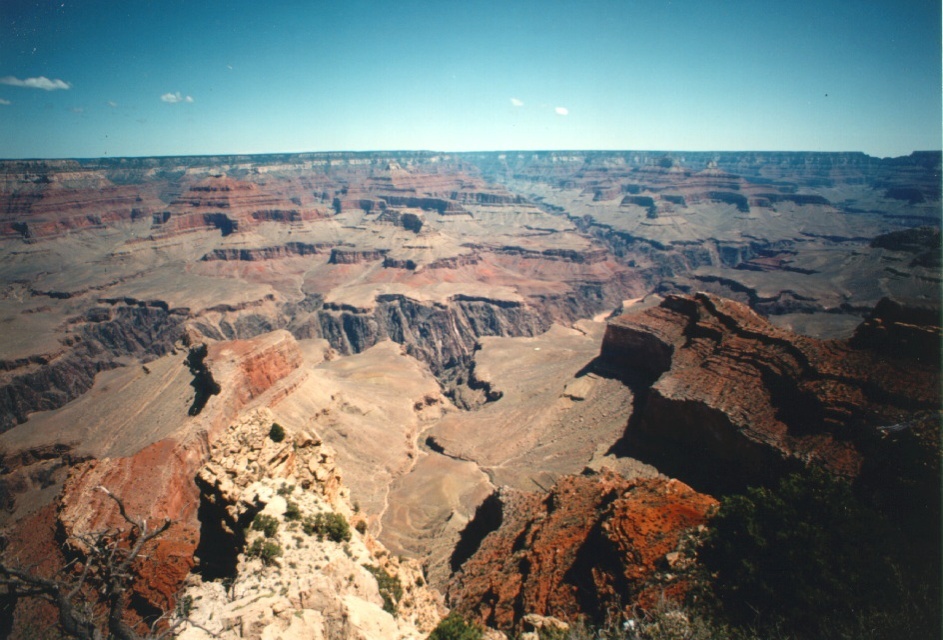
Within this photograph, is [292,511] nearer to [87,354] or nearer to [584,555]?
[584,555]

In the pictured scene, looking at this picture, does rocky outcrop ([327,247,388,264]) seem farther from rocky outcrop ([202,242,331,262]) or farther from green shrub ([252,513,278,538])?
green shrub ([252,513,278,538])

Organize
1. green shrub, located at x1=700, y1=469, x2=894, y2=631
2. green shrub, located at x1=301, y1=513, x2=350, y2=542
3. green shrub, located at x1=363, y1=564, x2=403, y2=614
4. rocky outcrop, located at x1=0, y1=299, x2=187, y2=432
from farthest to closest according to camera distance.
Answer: rocky outcrop, located at x1=0, y1=299, x2=187, y2=432, green shrub, located at x1=301, y1=513, x2=350, y2=542, green shrub, located at x1=363, y1=564, x2=403, y2=614, green shrub, located at x1=700, y1=469, x2=894, y2=631

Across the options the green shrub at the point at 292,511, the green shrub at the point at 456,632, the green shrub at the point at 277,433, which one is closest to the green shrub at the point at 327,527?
the green shrub at the point at 292,511

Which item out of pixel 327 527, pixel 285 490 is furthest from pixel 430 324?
pixel 327 527

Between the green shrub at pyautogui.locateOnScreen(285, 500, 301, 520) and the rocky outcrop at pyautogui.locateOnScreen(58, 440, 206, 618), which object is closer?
the green shrub at pyautogui.locateOnScreen(285, 500, 301, 520)

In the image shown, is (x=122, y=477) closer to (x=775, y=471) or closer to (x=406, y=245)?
(x=775, y=471)

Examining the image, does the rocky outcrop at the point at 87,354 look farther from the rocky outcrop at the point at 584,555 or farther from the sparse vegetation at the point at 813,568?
the sparse vegetation at the point at 813,568

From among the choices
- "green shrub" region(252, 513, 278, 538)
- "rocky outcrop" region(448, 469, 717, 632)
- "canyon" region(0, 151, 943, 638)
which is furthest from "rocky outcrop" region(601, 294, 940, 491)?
"green shrub" region(252, 513, 278, 538)
